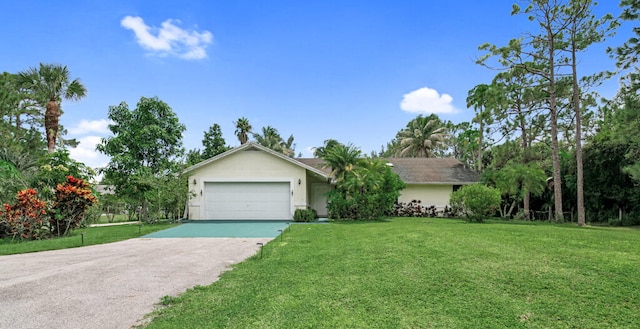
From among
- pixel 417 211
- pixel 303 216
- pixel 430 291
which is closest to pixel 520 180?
pixel 417 211

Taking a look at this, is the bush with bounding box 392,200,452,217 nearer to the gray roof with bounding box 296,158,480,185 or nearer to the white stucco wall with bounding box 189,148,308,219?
the gray roof with bounding box 296,158,480,185

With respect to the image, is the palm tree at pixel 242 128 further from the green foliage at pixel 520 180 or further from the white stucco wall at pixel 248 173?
the green foliage at pixel 520 180

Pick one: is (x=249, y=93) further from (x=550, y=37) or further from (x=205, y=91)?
(x=550, y=37)

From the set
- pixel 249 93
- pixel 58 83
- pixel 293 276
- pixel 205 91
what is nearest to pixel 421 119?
pixel 249 93

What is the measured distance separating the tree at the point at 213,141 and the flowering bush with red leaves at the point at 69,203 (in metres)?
19.8

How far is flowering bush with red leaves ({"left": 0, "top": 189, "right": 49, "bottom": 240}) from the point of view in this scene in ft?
36.0

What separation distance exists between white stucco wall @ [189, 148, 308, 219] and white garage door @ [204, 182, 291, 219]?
0.32 m

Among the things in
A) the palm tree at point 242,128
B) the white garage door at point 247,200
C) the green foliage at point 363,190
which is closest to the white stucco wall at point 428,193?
the green foliage at point 363,190

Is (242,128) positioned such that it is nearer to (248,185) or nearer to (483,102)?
(248,185)

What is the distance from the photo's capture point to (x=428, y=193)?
22.2 meters

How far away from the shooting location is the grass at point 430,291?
145 inches

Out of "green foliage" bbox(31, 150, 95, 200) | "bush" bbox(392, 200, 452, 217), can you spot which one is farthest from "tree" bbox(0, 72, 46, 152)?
"bush" bbox(392, 200, 452, 217)

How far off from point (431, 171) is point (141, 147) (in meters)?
18.2

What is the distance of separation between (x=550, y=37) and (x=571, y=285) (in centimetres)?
1784
